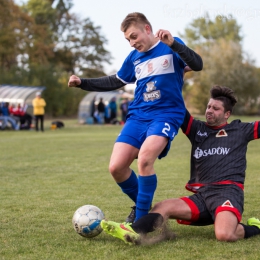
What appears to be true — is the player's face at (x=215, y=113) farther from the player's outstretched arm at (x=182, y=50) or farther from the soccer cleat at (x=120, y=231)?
the soccer cleat at (x=120, y=231)

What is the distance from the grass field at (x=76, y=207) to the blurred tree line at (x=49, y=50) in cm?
2955

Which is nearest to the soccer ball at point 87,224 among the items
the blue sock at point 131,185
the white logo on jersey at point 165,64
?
the blue sock at point 131,185

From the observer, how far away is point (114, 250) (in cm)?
404

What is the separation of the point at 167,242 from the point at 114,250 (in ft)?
1.71

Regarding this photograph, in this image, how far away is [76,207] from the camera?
Answer: 19.9ft

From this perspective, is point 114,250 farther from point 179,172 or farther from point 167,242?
point 179,172

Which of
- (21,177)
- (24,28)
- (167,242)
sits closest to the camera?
(167,242)

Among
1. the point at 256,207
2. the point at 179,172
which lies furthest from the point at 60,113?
the point at 256,207

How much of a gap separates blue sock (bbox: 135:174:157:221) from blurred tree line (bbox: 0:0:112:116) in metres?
34.9

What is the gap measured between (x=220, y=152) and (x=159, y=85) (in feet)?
2.84

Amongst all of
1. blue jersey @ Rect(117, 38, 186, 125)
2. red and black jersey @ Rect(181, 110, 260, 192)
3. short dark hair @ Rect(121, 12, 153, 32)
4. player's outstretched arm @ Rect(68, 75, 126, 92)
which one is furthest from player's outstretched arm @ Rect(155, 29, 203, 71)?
player's outstretched arm @ Rect(68, 75, 126, 92)

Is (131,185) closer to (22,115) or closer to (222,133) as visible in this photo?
(222,133)

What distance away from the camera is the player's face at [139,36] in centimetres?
477

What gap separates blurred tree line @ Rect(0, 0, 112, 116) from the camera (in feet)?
134
